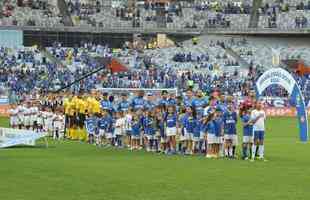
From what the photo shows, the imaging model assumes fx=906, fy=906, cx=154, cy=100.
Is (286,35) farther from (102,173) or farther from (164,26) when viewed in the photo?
(102,173)

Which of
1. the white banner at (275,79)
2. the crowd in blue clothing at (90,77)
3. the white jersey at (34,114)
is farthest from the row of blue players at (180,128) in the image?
the crowd in blue clothing at (90,77)

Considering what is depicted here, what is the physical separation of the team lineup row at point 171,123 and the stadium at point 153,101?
5 cm

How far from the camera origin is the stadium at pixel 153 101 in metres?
19.9

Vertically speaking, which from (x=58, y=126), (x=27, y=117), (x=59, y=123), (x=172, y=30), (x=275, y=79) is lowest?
(x=58, y=126)

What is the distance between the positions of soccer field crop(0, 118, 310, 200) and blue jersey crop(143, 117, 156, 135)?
3.35 feet

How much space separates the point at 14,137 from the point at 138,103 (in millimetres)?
4339

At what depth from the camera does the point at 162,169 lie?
2247cm

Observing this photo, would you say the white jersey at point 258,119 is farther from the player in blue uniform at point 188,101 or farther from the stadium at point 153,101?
the player in blue uniform at point 188,101

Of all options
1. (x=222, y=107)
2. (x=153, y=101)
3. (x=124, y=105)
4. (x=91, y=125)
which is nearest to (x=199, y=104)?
(x=222, y=107)

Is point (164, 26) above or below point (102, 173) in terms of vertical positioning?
above

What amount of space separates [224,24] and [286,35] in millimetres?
5650

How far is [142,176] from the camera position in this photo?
20.5 m

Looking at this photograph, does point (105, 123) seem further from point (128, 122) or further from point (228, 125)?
point (228, 125)

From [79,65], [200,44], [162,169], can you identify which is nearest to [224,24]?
[200,44]
